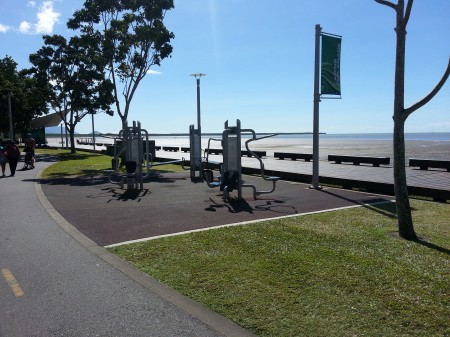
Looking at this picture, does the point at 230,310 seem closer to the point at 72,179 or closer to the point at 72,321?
the point at 72,321

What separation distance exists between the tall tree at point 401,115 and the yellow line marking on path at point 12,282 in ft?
16.9

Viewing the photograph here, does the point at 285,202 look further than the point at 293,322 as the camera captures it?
Yes

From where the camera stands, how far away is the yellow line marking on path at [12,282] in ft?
14.0

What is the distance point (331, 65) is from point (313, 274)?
8867mm

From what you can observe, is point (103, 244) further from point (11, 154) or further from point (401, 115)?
point (11, 154)

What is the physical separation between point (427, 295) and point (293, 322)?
1.46 metres

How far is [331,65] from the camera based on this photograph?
12.2 metres

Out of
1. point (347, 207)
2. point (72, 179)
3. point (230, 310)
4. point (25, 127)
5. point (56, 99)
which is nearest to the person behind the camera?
point (230, 310)

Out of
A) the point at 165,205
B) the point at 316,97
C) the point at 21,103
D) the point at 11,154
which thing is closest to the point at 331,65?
the point at 316,97

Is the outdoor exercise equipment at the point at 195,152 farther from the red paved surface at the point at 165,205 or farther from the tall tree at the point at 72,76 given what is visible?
the tall tree at the point at 72,76

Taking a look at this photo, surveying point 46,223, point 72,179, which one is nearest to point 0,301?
point 46,223

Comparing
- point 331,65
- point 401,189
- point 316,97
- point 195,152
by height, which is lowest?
point 401,189

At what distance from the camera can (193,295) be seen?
13.6ft

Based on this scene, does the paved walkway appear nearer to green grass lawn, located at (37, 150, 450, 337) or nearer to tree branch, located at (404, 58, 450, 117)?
green grass lawn, located at (37, 150, 450, 337)
